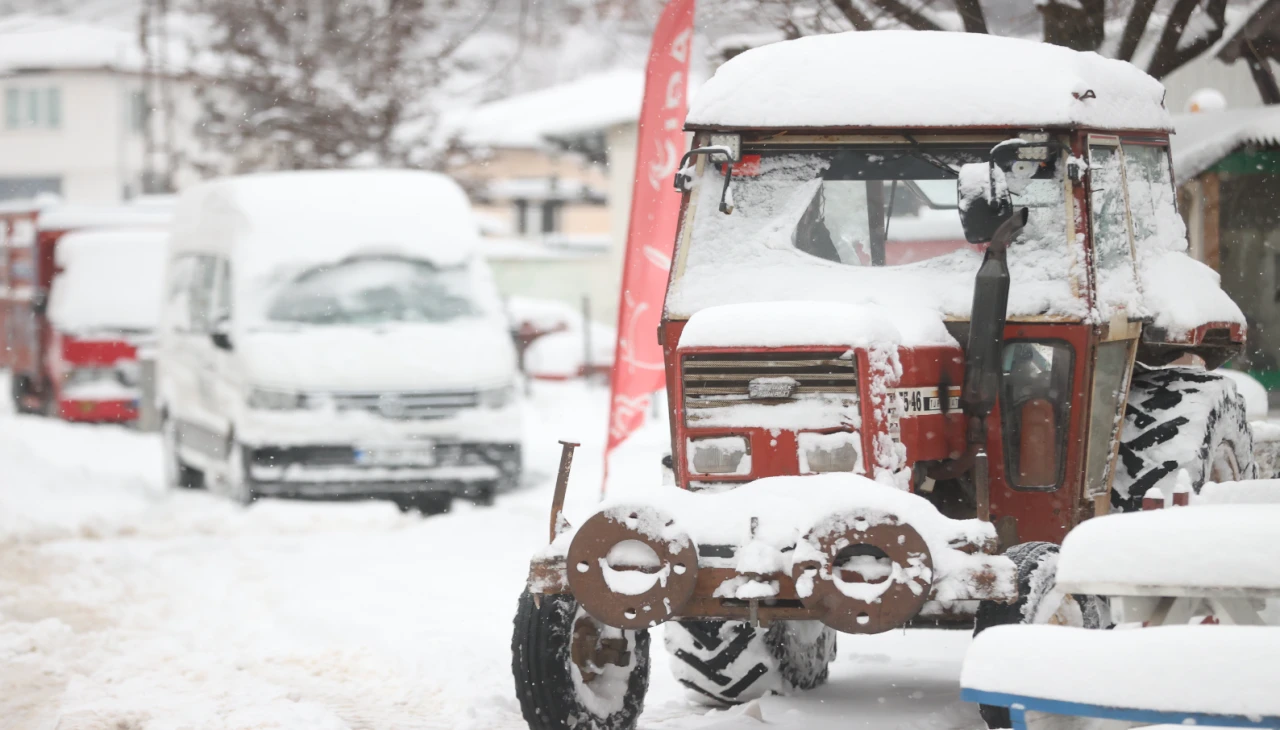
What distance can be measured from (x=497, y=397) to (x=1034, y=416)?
758 cm

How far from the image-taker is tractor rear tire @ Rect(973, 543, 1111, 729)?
18.9 feet

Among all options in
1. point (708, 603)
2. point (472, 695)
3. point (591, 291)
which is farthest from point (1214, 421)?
point (591, 291)

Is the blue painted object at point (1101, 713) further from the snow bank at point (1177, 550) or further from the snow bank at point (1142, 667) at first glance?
the snow bank at point (1177, 550)

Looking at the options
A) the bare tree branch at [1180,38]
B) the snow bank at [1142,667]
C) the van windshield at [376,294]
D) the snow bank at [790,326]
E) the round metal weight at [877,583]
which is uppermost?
the bare tree branch at [1180,38]

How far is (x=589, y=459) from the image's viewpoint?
A: 57.0 ft

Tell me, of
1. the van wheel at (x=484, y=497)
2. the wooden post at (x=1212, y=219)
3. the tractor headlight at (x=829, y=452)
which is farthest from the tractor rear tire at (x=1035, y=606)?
the wooden post at (x=1212, y=219)

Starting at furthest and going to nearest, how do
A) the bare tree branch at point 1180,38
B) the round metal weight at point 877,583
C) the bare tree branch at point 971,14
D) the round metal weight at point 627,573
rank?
the bare tree branch at point 1180,38 < the bare tree branch at point 971,14 < the round metal weight at point 627,573 < the round metal weight at point 877,583

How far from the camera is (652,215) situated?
35.8 ft

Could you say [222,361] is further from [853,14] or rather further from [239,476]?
[853,14]

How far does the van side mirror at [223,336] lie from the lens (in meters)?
13.9

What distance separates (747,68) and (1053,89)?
114 centimetres

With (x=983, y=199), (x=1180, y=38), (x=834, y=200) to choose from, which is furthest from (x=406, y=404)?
(x=983, y=199)

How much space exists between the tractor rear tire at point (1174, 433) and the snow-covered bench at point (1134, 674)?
9.54ft

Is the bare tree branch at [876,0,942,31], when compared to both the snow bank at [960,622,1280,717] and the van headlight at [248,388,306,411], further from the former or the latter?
the snow bank at [960,622,1280,717]
